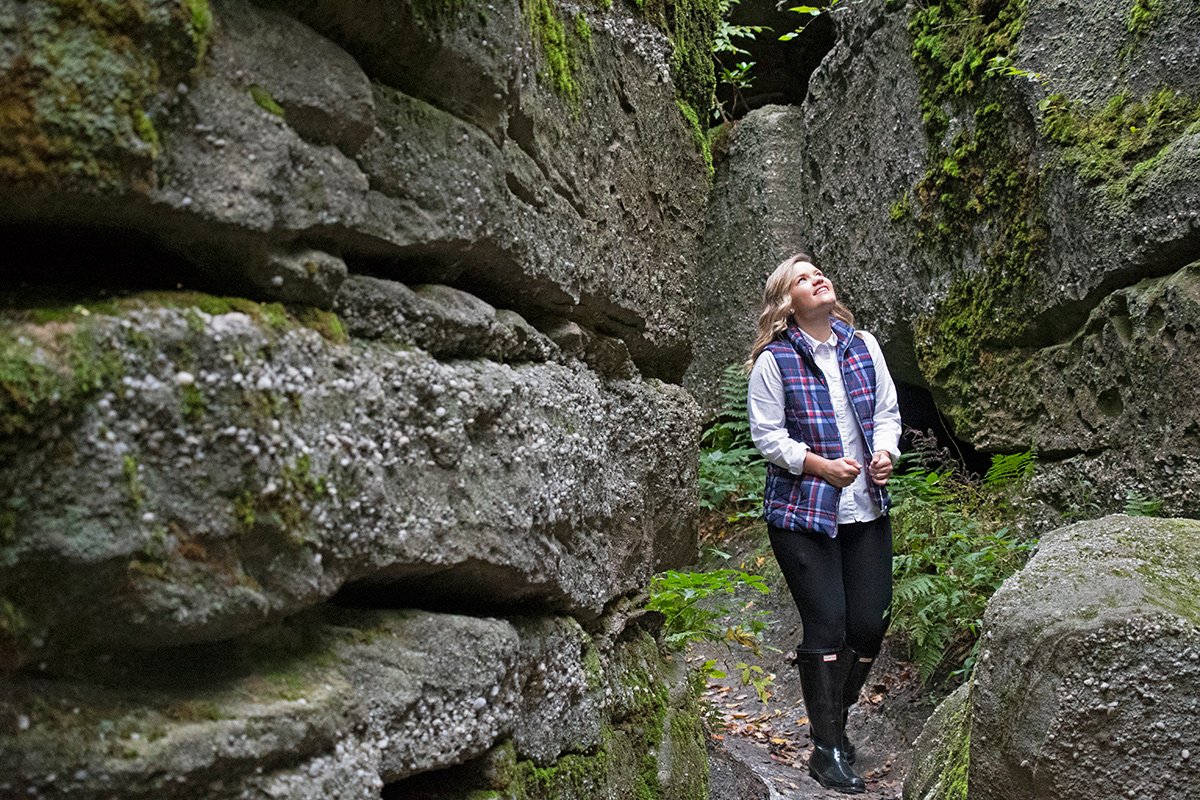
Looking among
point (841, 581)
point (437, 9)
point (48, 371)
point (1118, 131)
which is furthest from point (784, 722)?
point (48, 371)

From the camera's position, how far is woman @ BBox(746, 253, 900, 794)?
456 centimetres

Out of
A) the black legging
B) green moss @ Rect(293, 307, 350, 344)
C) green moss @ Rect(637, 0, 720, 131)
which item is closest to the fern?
the black legging

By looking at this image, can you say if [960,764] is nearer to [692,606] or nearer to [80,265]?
[692,606]

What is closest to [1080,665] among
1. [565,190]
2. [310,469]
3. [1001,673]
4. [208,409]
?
[1001,673]

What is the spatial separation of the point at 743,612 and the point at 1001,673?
3245 millimetres

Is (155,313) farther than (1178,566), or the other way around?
(1178,566)

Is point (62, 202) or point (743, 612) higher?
point (62, 202)

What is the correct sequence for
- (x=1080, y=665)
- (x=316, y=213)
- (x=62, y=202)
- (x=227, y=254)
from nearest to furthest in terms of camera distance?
(x=62, y=202) → (x=227, y=254) → (x=316, y=213) → (x=1080, y=665)

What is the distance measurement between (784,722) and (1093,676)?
3.11m

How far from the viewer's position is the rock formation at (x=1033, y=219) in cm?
486

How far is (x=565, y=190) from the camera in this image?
3137 millimetres

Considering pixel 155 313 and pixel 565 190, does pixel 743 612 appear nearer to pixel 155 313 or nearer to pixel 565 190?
pixel 565 190

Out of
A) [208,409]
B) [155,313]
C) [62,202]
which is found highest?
[62,202]

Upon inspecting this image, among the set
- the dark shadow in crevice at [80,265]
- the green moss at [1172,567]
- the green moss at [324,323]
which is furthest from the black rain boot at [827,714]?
the dark shadow in crevice at [80,265]
